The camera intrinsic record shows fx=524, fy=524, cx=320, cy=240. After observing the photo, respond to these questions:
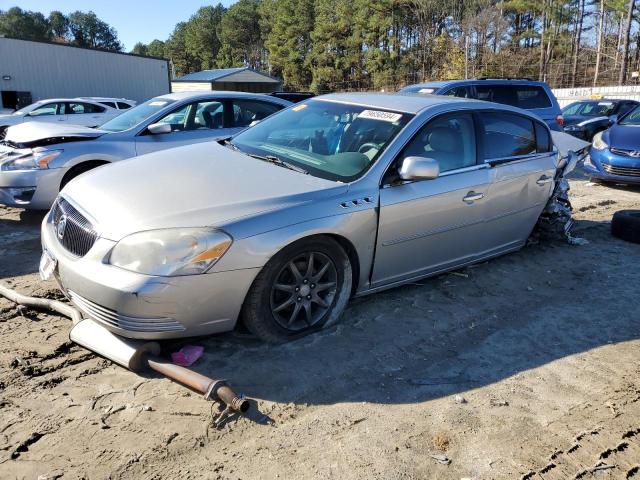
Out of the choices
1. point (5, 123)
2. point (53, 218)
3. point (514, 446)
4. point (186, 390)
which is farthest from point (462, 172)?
point (5, 123)

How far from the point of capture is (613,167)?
9.19m

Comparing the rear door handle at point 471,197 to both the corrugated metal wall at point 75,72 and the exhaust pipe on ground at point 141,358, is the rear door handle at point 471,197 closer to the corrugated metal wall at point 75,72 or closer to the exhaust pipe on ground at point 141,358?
the exhaust pipe on ground at point 141,358

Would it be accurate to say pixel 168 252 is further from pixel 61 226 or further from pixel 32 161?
pixel 32 161

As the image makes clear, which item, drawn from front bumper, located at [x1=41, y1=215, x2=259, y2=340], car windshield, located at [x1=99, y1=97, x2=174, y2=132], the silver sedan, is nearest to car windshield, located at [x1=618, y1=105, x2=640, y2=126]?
the silver sedan

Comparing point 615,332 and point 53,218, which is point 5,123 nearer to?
point 53,218

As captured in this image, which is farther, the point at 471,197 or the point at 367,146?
the point at 471,197

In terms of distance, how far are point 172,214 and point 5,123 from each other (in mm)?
14059

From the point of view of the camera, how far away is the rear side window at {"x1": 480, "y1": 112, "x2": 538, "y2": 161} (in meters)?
4.56

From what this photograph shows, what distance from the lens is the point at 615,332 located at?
3.89 metres

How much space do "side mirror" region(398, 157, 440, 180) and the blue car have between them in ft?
21.6

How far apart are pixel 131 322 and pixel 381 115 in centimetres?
246

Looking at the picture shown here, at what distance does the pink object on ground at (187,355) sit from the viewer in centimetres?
315

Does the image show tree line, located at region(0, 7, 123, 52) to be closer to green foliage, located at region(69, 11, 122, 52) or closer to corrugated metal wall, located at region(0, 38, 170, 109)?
green foliage, located at region(69, 11, 122, 52)

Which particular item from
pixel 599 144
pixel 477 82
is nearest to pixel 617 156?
pixel 599 144
